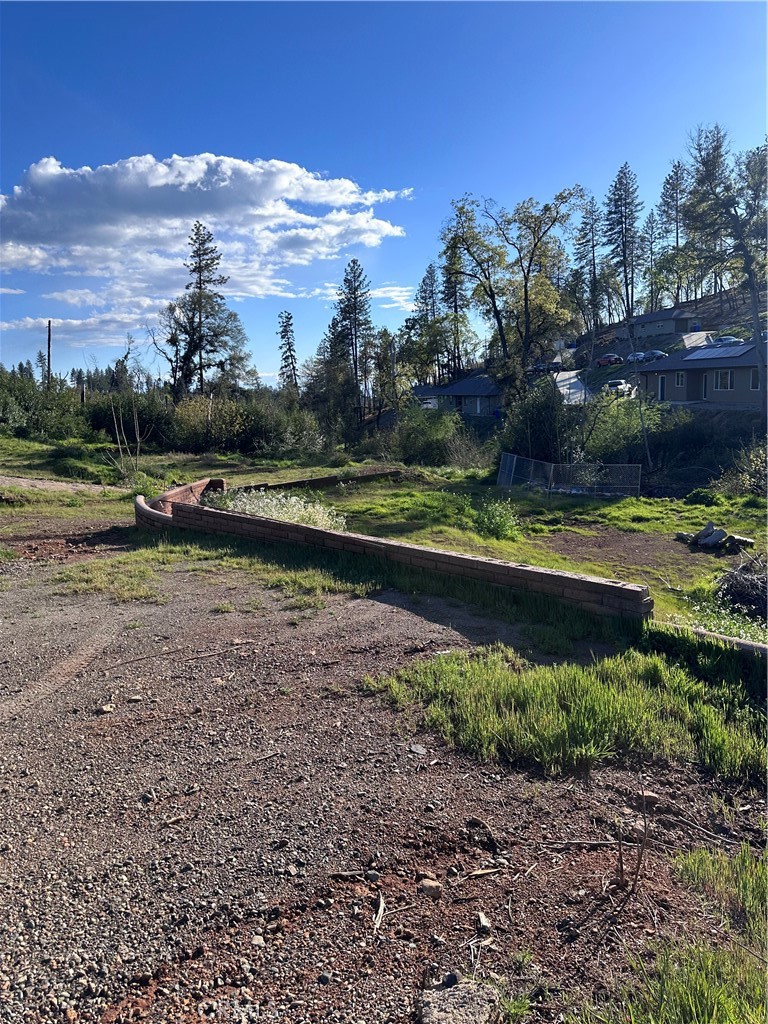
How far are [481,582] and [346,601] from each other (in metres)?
1.20

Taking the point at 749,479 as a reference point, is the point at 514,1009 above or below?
below

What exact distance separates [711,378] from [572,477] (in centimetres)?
2260

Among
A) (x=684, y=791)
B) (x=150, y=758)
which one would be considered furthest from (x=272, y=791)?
(x=684, y=791)

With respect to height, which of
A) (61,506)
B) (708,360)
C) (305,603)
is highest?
(708,360)

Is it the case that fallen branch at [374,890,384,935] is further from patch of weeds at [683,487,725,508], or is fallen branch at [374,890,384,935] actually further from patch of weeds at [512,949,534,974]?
patch of weeds at [683,487,725,508]

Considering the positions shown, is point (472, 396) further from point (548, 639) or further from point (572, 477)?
point (548, 639)

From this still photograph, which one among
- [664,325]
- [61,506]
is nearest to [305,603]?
[61,506]

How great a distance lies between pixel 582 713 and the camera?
340cm

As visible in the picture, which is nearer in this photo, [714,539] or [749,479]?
[714,539]

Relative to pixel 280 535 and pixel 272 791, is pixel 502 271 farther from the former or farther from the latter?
pixel 272 791

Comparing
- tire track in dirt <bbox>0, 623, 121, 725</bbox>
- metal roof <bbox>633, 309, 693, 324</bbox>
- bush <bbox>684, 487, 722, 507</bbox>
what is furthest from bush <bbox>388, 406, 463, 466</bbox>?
metal roof <bbox>633, 309, 693, 324</bbox>

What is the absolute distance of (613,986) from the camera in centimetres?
188

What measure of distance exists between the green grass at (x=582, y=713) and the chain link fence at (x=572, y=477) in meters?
14.3

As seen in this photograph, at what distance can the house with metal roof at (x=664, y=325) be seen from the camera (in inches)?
2255
